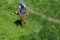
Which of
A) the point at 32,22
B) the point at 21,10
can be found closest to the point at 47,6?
the point at 32,22

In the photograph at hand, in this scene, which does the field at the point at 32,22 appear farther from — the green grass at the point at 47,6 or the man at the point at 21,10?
the man at the point at 21,10

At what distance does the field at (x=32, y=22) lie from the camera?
A: 53.8ft

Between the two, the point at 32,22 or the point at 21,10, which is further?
the point at 32,22

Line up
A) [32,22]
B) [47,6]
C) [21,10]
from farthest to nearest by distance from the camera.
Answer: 1. [47,6]
2. [32,22]
3. [21,10]

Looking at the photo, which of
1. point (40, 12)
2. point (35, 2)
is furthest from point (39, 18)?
point (35, 2)

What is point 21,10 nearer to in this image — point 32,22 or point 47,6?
point 32,22

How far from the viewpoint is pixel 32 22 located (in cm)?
1794

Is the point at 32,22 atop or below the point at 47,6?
below

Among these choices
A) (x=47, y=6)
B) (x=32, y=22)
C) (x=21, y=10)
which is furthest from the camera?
(x=47, y=6)

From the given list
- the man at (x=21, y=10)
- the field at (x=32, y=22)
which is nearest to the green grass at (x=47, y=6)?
the field at (x=32, y=22)

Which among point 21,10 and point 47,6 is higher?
point 21,10

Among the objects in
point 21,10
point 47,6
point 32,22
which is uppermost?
point 21,10

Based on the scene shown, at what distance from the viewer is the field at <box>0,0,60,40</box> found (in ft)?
53.8

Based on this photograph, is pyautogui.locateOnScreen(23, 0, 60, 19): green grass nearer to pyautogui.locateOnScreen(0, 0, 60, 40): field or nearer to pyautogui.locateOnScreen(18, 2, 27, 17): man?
pyautogui.locateOnScreen(0, 0, 60, 40): field
